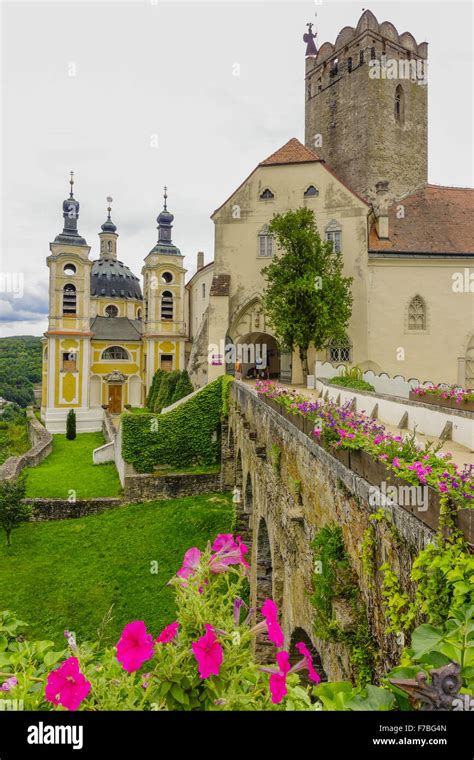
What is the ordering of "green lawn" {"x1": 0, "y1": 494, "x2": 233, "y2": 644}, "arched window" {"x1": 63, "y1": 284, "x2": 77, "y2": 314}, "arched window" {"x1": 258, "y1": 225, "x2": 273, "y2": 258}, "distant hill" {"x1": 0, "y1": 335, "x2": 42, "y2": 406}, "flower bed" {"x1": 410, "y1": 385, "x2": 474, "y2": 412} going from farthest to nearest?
"distant hill" {"x1": 0, "y1": 335, "x2": 42, "y2": 406} < "arched window" {"x1": 63, "y1": 284, "x2": 77, "y2": 314} < "arched window" {"x1": 258, "y1": 225, "x2": 273, "y2": 258} < "green lawn" {"x1": 0, "y1": 494, "x2": 233, "y2": 644} < "flower bed" {"x1": 410, "y1": 385, "x2": 474, "y2": 412}

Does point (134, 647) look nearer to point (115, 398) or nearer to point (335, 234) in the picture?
point (335, 234)

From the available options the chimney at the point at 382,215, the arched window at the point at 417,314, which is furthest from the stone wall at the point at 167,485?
the chimney at the point at 382,215

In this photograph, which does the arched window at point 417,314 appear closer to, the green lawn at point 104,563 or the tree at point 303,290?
the tree at point 303,290

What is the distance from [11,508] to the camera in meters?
19.8

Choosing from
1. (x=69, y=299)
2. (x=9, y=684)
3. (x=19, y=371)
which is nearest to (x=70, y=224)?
(x=69, y=299)

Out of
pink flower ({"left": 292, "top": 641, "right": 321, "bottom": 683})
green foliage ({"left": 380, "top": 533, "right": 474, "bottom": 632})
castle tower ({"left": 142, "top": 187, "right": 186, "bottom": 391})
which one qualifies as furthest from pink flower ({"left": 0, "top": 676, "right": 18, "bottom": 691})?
castle tower ({"left": 142, "top": 187, "right": 186, "bottom": 391})

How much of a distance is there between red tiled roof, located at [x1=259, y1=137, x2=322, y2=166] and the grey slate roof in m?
27.3

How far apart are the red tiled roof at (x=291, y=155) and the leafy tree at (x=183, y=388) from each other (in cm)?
1649

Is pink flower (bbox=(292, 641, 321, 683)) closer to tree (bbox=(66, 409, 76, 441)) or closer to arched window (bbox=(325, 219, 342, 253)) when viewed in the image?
arched window (bbox=(325, 219, 342, 253))

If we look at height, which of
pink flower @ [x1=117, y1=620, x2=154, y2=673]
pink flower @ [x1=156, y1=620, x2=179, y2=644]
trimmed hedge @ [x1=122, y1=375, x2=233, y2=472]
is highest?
pink flower @ [x1=117, y1=620, x2=154, y2=673]

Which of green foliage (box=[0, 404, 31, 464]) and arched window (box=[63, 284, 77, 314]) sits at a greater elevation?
arched window (box=[63, 284, 77, 314])

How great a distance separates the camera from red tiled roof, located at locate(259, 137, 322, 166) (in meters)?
30.6

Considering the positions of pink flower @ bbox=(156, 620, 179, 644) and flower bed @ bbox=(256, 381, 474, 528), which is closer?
pink flower @ bbox=(156, 620, 179, 644)

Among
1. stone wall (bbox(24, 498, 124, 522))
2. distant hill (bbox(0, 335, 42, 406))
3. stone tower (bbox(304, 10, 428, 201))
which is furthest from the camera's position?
distant hill (bbox(0, 335, 42, 406))
